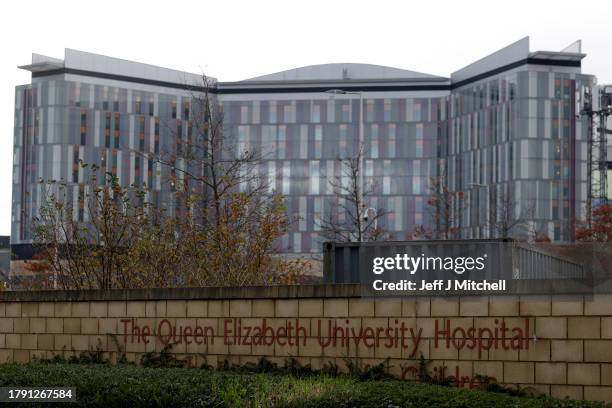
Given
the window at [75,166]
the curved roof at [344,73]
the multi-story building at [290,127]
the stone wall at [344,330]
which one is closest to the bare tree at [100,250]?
the stone wall at [344,330]

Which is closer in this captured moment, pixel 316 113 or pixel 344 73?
pixel 316 113

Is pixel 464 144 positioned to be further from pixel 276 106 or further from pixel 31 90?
pixel 31 90

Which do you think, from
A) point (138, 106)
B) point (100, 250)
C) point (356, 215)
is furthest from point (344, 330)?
point (138, 106)

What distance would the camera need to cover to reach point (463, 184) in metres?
105

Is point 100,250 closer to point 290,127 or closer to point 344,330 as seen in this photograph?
point 344,330

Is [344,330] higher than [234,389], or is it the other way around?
[344,330]

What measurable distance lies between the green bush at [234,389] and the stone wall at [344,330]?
61 centimetres

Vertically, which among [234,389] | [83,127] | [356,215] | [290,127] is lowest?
[234,389]

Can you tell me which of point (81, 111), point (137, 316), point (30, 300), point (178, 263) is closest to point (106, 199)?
point (178, 263)

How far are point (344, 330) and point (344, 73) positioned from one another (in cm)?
9419

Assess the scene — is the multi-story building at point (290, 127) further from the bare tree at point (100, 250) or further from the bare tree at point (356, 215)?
the bare tree at point (100, 250)

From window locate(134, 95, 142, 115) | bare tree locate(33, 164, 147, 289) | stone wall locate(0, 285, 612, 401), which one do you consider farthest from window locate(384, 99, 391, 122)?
stone wall locate(0, 285, 612, 401)

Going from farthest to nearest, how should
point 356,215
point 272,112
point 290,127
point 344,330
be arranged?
point 290,127
point 272,112
point 356,215
point 344,330

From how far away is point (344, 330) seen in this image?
15969 mm
